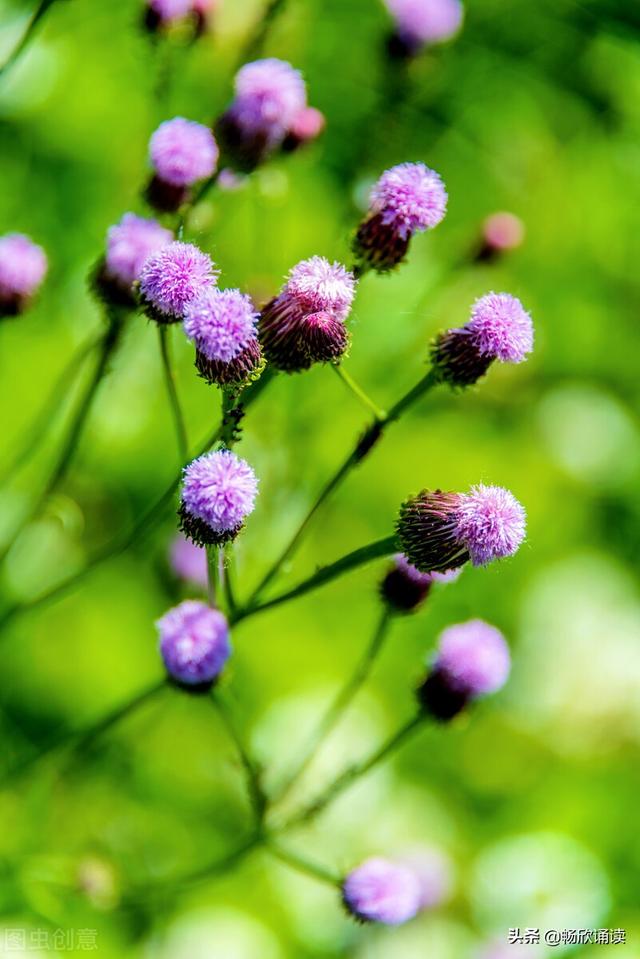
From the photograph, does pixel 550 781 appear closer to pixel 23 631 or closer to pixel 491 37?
pixel 23 631

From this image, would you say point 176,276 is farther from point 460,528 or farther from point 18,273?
point 18,273

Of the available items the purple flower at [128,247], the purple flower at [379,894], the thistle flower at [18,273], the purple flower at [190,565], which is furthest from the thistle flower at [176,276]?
the purple flower at [190,565]

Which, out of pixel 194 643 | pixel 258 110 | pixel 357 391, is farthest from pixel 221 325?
pixel 258 110

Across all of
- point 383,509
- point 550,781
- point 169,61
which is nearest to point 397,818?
point 550,781

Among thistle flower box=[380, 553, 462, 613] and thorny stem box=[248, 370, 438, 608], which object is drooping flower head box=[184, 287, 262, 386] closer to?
thorny stem box=[248, 370, 438, 608]

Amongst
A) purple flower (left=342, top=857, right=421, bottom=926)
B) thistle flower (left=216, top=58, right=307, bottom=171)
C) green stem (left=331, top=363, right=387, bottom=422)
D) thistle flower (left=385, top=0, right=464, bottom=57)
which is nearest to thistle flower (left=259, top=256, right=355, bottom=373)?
green stem (left=331, top=363, right=387, bottom=422)
